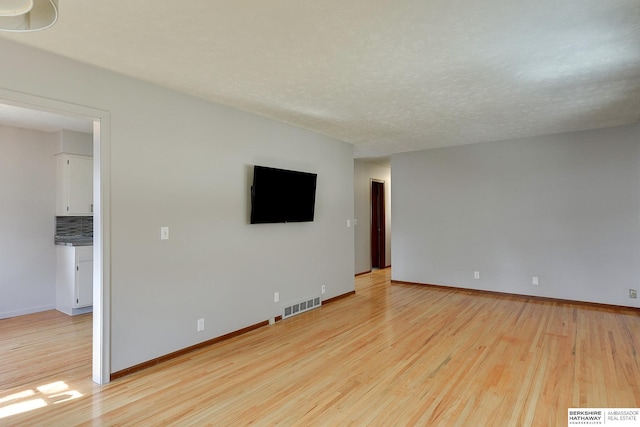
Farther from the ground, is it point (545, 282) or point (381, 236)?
point (381, 236)

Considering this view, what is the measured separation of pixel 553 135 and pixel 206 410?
5634 millimetres

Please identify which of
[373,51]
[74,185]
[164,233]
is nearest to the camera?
[373,51]

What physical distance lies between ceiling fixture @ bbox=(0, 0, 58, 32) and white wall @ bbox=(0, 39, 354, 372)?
64.5 inches

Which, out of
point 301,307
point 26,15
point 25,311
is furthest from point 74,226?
point 26,15

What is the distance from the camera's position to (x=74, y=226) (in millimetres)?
4973

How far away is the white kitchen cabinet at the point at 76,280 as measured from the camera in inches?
176

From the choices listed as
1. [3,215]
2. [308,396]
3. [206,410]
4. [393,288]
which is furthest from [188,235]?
[393,288]

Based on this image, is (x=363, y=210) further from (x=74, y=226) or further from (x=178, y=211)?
(x=74, y=226)

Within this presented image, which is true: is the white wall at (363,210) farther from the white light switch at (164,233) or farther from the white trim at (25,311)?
the white trim at (25,311)

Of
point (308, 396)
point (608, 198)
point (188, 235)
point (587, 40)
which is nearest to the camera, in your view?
point (587, 40)

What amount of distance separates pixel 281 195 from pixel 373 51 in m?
2.13

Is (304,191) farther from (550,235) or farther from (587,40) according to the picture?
(550,235)

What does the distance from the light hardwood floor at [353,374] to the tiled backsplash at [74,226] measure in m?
1.21

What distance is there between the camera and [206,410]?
7.57 feet
